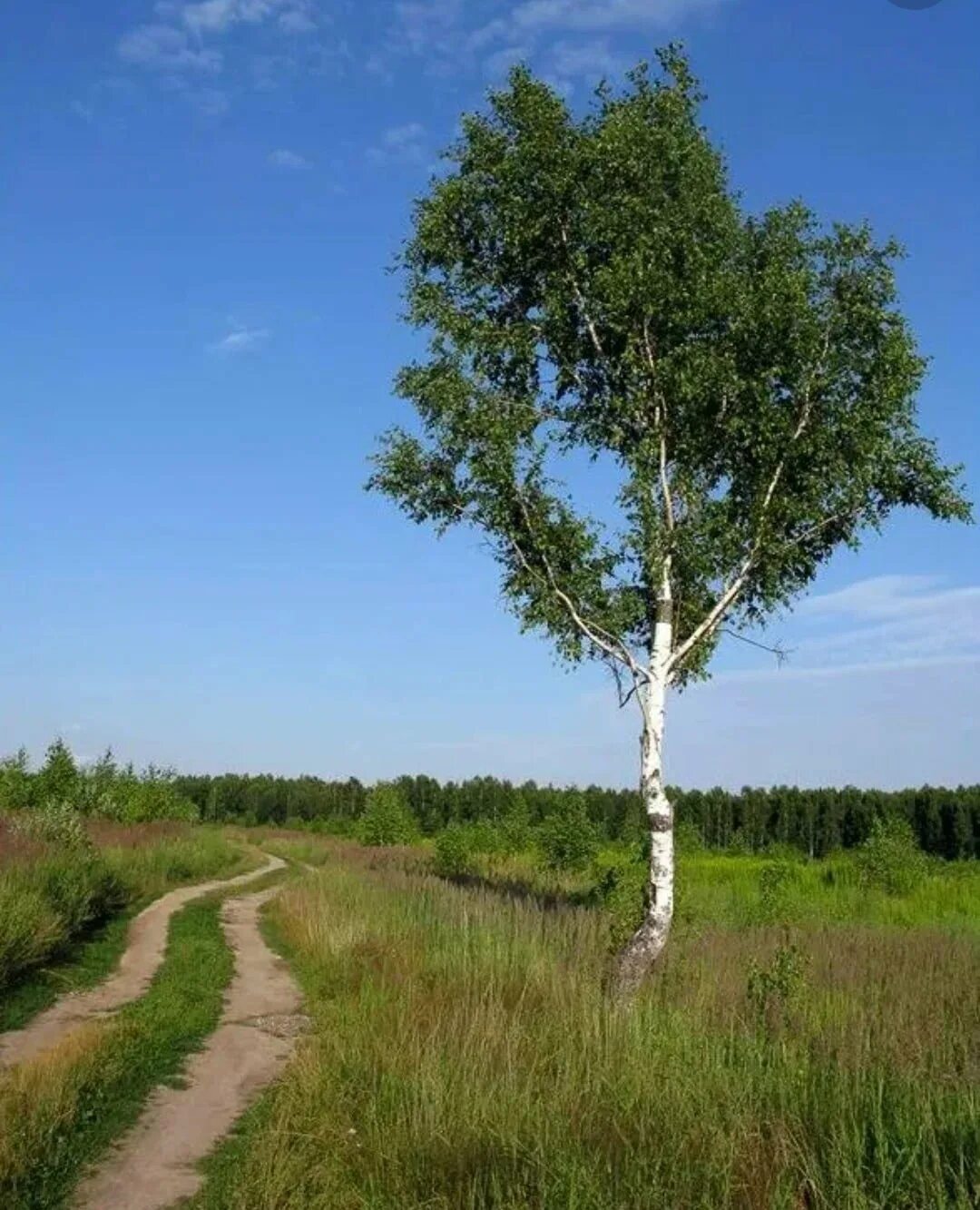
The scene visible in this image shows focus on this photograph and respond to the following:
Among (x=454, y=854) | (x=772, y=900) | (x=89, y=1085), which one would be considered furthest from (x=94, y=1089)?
(x=454, y=854)

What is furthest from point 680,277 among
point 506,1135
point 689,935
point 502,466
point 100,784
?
point 100,784

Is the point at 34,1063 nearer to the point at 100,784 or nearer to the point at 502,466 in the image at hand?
the point at 502,466

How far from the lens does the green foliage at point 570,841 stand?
4156 centimetres

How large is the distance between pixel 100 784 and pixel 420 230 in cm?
4626

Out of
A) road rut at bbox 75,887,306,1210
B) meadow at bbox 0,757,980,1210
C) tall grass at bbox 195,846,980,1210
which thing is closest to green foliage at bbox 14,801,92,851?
meadow at bbox 0,757,980,1210

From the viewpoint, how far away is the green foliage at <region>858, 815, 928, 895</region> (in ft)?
129

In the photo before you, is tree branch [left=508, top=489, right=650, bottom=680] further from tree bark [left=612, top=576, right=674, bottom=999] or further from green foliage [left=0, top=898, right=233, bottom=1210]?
green foliage [left=0, top=898, right=233, bottom=1210]

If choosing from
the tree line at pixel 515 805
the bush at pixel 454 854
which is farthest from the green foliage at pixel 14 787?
the bush at pixel 454 854

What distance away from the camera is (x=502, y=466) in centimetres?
1659

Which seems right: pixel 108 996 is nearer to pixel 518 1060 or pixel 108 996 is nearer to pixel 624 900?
pixel 624 900

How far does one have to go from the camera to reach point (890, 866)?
1576 inches

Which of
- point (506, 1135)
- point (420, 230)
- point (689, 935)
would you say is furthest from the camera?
point (420, 230)

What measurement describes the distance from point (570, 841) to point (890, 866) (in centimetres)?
1105

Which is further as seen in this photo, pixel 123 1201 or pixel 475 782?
pixel 475 782
